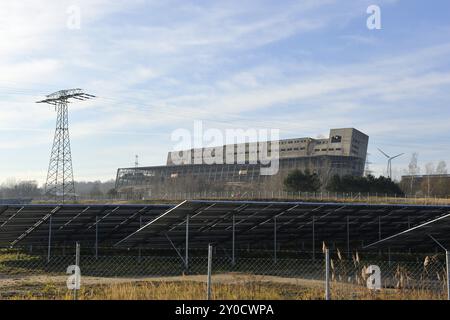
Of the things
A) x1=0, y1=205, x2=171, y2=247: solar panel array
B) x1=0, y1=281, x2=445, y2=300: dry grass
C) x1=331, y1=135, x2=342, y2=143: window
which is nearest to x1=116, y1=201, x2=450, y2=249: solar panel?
x1=0, y1=205, x2=171, y2=247: solar panel array

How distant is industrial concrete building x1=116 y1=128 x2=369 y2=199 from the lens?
127m

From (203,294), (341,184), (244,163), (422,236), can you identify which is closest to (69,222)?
(203,294)

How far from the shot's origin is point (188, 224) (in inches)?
1040

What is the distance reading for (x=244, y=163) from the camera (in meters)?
133

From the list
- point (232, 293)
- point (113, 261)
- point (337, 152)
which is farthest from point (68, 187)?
point (337, 152)

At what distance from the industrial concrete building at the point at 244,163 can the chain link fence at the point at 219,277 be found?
87.6 m

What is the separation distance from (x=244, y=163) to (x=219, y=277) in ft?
363

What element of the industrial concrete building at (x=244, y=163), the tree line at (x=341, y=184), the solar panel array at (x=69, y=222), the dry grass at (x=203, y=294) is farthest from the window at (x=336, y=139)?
the dry grass at (x=203, y=294)

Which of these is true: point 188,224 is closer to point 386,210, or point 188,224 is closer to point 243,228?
point 243,228

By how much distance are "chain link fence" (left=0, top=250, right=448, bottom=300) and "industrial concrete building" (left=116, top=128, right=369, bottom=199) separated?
287 feet

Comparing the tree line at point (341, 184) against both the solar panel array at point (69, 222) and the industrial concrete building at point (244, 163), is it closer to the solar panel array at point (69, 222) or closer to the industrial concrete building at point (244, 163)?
the industrial concrete building at point (244, 163)

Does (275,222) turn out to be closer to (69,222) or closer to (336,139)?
(69,222)

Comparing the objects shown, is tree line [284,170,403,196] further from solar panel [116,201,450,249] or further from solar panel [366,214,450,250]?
solar panel [366,214,450,250]
